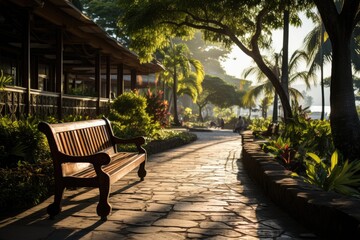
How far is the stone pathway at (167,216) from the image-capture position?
409 cm

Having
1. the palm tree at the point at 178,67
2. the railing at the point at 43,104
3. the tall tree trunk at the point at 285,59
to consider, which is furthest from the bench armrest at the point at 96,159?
the palm tree at the point at 178,67

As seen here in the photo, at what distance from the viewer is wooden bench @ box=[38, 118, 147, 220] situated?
4727mm

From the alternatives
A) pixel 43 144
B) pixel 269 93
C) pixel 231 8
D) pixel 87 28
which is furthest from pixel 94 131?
pixel 269 93

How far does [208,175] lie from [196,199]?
234 cm

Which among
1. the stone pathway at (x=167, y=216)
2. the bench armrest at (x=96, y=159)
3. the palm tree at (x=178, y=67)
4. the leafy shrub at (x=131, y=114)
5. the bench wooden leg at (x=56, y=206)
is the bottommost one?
the stone pathway at (x=167, y=216)

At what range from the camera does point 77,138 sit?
5.83 metres

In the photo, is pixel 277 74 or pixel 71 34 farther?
pixel 277 74

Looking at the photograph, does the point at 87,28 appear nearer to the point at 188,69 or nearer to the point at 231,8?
the point at 231,8

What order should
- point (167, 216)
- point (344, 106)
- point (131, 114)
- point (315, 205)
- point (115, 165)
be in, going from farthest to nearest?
point (131, 114) < point (344, 106) < point (115, 165) < point (167, 216) < point (315, 205)

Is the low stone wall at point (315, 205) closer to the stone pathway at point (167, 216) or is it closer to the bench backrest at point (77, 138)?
the stone pathway at point (167, 216)

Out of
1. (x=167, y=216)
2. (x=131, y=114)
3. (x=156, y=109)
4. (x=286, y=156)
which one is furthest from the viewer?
(x=156, y=109)

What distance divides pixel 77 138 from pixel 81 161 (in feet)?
3.68

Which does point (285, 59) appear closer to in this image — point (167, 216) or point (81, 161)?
point (167, 216)

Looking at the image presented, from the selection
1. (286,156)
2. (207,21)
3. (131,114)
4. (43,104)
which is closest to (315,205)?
(286,156)
